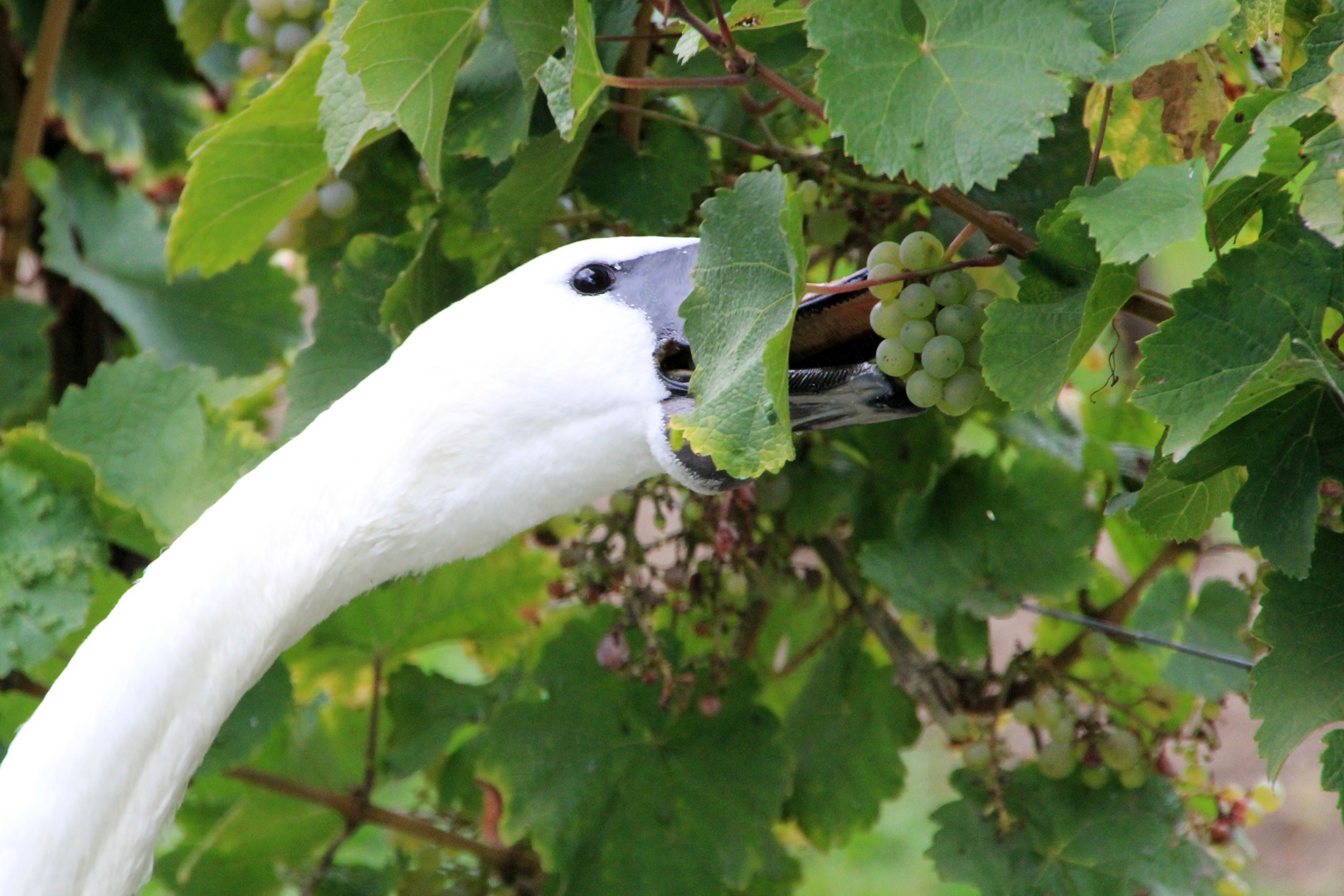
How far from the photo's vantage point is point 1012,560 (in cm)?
99

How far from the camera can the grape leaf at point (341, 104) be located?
778 mm

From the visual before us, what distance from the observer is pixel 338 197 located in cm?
106

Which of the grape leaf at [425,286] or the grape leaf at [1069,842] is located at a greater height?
the grape leaf at [425,286]

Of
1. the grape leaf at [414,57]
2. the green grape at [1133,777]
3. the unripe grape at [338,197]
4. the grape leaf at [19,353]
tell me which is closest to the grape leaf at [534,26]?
the grape leaf at [414,57]

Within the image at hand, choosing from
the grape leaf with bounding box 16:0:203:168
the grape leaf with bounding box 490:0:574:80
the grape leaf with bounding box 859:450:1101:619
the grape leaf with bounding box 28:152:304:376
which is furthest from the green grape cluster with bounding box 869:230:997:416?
the grape leaf with bounding box 16:0:203:168

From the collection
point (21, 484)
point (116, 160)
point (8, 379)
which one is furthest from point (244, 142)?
point (116, 160)

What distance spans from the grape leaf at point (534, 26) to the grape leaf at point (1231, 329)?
40 cm

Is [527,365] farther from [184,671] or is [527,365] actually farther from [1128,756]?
[1128,756]

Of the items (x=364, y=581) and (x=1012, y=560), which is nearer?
(x=364, y=581)

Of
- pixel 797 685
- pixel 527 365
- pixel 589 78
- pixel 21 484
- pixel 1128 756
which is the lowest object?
pixel 797 685

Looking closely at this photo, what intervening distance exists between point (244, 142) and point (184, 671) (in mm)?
419

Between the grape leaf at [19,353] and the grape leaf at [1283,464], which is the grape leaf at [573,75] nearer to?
the grape leaf at [1283,464]

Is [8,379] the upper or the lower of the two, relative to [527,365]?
lower

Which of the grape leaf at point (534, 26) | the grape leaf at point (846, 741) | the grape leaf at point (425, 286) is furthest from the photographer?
Answer: the grape leaf at point (846, 741)
